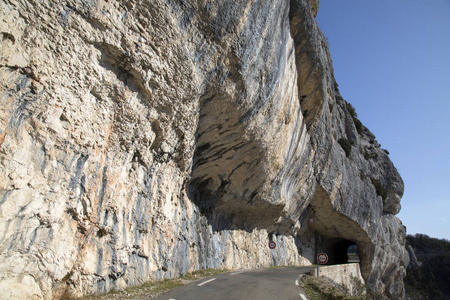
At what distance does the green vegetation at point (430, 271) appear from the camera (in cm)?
5661

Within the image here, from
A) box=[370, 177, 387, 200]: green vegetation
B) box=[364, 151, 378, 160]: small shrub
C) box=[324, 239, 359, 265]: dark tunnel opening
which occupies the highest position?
box=[364, 151, 378, 160]: small shrub

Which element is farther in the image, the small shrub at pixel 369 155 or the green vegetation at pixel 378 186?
the small shrub at pixel 369 155

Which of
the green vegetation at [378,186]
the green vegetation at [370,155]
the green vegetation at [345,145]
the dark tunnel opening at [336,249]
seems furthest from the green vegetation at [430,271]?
the green vegetation at [345,145]

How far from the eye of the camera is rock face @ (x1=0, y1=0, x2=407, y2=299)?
5.36 m

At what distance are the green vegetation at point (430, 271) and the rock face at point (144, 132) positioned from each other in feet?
178

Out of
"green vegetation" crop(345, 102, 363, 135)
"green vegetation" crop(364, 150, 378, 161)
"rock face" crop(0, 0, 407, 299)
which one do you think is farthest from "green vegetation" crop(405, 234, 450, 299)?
"rock face" crop(0, 0, 407, 299)

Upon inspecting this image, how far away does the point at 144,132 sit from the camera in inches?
344

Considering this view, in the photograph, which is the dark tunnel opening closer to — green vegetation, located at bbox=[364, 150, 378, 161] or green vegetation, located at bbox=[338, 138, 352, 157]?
green vegetation, located at bbox=[364, 150, 378, 161]

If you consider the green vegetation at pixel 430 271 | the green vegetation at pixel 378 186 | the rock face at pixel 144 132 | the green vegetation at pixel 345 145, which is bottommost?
the green vegetation at pixel 430 271

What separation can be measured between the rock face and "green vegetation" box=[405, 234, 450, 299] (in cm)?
5426

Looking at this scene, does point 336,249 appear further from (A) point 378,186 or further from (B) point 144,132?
(B) point 144,132

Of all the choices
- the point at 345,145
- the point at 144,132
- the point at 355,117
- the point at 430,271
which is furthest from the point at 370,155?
the point at 430,271

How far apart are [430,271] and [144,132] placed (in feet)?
256

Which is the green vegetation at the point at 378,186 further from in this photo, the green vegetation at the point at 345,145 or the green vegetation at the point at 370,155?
the green vegetation at the point at 345,145
